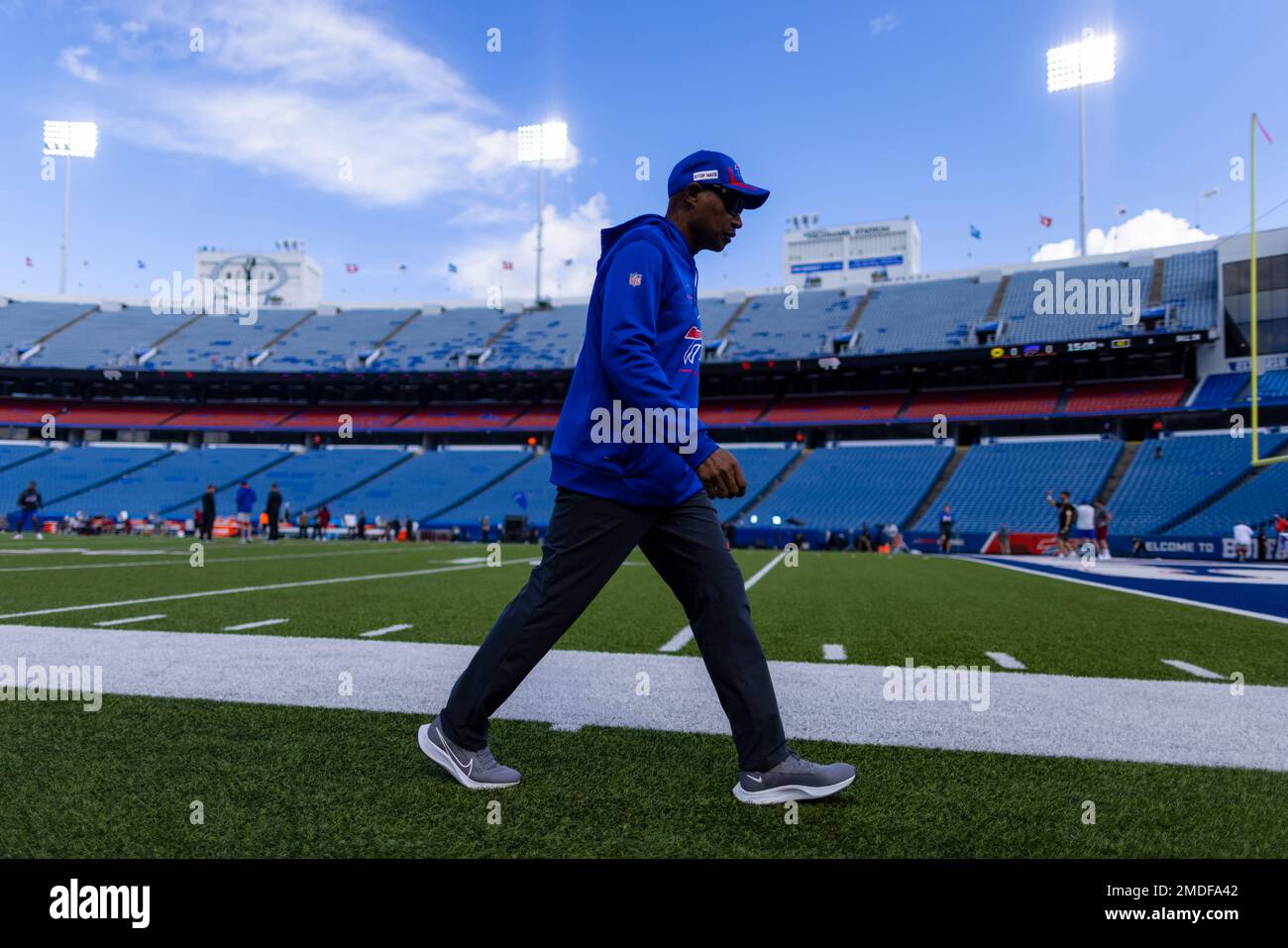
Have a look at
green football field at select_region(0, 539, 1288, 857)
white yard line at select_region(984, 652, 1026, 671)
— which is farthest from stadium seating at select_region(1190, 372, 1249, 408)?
green football field at select_region(0, 539, 1288, 857)

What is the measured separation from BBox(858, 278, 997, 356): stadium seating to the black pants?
39625 mm

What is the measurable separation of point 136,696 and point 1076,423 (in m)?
41.4

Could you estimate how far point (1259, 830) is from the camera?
208 cm

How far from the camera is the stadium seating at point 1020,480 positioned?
30.1 metres

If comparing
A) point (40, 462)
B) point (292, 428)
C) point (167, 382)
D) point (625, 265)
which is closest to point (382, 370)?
point (292, 428)

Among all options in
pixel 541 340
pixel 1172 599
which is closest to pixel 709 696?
pixel 1172 599

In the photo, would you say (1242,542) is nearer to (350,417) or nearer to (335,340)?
(350,417)

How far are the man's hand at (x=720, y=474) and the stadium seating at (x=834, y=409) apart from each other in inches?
1544

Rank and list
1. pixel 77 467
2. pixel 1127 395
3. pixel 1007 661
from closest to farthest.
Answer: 1. pixel 1007 661
2. pixel 1127 395
3. pixel 77 467

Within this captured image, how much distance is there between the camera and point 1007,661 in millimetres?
4996

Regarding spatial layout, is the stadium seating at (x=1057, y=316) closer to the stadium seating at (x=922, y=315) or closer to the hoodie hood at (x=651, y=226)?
the stadium seating at (x=922, y=315)

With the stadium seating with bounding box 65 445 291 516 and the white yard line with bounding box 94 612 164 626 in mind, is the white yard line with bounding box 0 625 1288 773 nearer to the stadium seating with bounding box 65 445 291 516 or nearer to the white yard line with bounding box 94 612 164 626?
the white yard line with bounding box 94 612 164 626

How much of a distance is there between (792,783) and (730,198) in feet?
6.09
